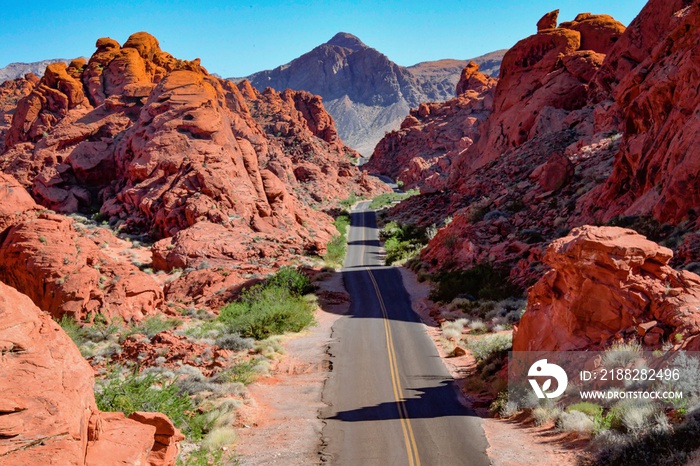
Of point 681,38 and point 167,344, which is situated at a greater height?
point 681,38

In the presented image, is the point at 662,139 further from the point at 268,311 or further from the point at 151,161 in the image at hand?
the point at 151,161

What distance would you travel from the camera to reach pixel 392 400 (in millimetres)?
16516

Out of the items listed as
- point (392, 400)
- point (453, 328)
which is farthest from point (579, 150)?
point (392, 400)

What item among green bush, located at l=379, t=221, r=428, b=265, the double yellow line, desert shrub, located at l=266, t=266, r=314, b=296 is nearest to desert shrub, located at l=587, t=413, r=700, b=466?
the double yellow line

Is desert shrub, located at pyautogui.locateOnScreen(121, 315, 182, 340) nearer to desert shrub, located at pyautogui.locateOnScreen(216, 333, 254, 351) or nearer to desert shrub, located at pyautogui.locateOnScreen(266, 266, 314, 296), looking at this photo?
desert shrub, located at pyautogui.locateOnScreen(216, 333, 254, 351)

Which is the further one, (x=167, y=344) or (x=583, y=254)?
(x=167, y=344)

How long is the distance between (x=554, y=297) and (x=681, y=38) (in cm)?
2177

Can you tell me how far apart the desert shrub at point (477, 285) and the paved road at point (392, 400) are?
2861mm

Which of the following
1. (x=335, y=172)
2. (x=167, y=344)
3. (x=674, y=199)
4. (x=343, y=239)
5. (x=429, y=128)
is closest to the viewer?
(x=167, y=344)

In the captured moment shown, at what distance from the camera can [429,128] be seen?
383 feet

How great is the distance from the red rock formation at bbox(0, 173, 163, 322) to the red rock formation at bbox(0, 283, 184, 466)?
15.6 m

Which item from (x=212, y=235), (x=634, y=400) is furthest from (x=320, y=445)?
(x=212, y=235)

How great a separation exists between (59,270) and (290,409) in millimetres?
13236

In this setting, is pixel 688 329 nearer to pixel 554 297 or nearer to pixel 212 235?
pixel 554 297
